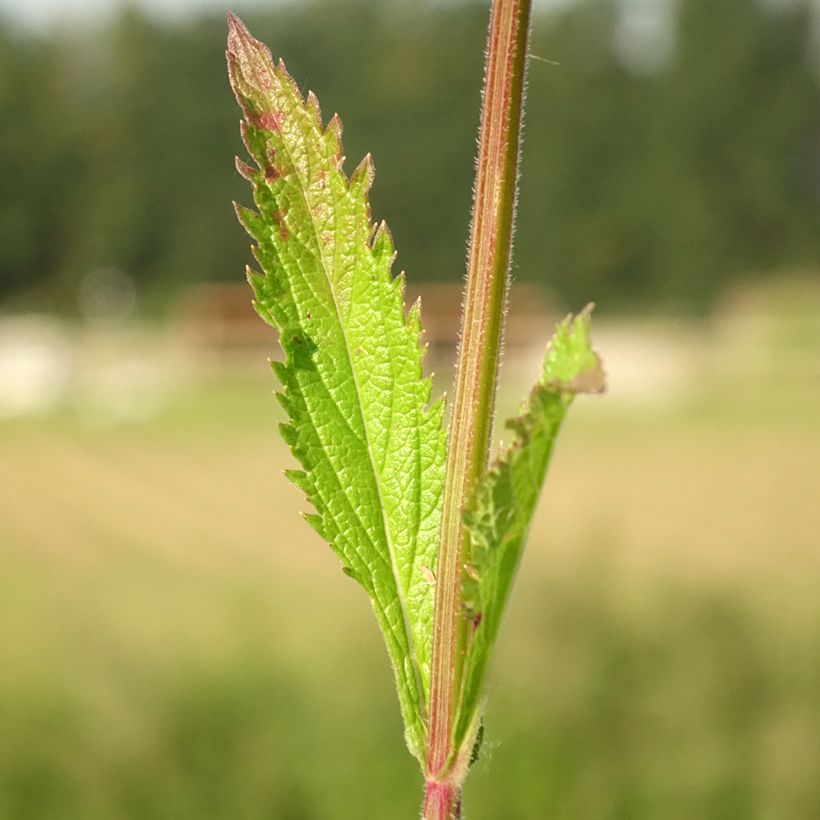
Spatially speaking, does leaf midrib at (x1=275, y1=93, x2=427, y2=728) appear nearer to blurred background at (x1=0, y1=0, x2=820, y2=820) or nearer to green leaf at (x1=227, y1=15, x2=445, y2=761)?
green leaf at (x1=227, y1=15, x2=445, y2=761)

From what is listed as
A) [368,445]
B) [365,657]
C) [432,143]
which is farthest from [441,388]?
[368,445]

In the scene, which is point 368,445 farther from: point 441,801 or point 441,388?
point 441,388

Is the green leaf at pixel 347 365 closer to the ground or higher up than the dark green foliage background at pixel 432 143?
closer to the ground

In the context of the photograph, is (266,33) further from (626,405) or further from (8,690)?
(8,690)

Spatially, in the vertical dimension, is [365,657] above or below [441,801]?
below

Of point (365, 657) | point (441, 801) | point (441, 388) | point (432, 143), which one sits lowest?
point (365, 657)

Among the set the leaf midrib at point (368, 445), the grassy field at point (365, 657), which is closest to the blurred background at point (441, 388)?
the grassy field at point (365, 657)

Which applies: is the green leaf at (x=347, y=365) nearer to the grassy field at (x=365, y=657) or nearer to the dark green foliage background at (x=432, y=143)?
the grassy field at (x=365, y=657)
